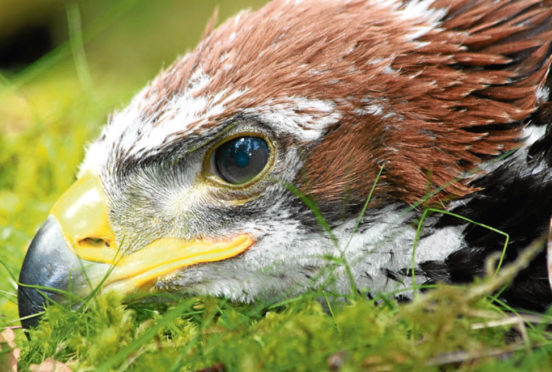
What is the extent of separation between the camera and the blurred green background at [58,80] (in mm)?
4133

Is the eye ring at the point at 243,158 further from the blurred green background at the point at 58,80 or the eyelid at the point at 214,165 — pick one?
the blurred green background at the point at 58,80

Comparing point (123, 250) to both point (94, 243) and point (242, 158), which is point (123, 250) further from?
point (242, 158)

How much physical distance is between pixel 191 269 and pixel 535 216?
137cm

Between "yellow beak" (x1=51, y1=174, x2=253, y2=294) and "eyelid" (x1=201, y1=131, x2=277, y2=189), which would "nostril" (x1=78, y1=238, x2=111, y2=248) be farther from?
"eyelid" (x1=201, y1=131, x2=277, y2=189)

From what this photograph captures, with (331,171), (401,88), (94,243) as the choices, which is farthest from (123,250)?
(401,88)

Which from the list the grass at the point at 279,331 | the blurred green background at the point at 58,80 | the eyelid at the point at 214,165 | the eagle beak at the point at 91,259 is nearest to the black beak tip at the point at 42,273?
the eagle beak at the point at 91,259

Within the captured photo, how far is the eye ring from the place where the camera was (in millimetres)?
2828

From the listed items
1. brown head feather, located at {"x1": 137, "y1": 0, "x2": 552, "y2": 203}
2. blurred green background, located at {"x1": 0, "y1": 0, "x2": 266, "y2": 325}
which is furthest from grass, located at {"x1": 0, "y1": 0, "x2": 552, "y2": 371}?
brown head feather, located at {"x1": 137, "y1": 0, "x2": 552, "y2": 203}

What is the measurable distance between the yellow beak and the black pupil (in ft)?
0.83

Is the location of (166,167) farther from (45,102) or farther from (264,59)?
(45,102)

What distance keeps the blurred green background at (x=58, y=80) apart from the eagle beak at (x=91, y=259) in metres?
0.36

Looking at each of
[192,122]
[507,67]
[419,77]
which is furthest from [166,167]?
[507,67]

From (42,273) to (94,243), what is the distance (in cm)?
24

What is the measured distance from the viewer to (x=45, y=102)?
587 centimetres
